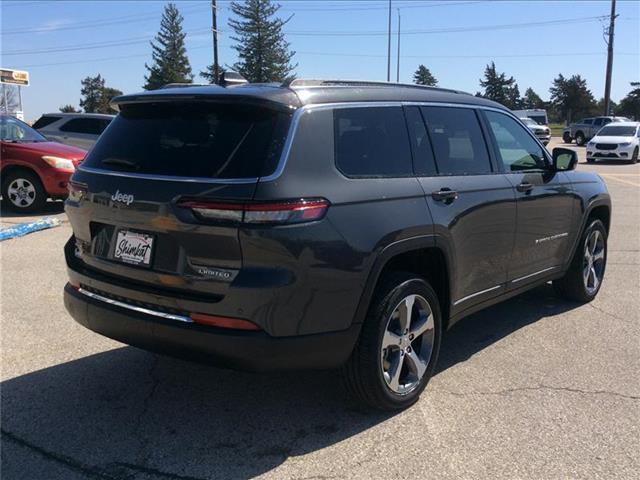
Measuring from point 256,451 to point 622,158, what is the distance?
25.9 m

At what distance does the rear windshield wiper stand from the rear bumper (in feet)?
2.48

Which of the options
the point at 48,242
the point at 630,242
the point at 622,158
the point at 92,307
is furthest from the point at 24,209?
the point at 622,158

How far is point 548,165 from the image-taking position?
519cm

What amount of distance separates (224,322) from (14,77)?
52086 mm

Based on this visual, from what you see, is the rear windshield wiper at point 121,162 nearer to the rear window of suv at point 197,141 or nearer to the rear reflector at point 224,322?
the rear window of suv at point 197,141

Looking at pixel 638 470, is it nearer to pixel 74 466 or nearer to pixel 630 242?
pixel 74 466

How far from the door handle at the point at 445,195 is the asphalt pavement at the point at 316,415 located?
119 centimetres

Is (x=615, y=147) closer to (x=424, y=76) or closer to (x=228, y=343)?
(x=228, y=343)

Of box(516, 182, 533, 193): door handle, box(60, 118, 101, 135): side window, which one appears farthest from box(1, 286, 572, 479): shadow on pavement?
box(60, 118, 101, 135): side window

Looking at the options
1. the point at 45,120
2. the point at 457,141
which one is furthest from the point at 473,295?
the point at 45,120

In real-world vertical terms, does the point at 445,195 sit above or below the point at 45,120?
below

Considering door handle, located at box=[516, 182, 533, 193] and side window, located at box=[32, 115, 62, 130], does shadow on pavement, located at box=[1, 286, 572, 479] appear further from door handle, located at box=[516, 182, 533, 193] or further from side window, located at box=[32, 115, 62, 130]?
side window, located at box=[32, 115, 62, 130]

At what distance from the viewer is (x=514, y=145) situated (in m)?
4.97

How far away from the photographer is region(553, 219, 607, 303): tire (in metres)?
5.79
